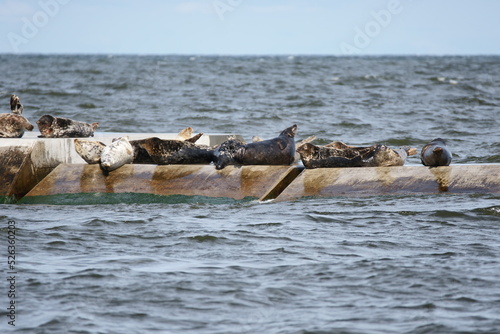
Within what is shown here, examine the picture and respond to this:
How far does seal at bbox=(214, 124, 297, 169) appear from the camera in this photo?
959 cm

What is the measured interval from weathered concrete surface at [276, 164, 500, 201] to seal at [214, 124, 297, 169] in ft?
1.82

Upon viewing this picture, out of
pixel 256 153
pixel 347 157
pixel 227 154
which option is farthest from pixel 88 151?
pixel 347 157

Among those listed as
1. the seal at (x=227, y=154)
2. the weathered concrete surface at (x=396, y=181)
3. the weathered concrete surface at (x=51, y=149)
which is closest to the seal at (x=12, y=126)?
the weathered concrete surface at (x=51, y=149)

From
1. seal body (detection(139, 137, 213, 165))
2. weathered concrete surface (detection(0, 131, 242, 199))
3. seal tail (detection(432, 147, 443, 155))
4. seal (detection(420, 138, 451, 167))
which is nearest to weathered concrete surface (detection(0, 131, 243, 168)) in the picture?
weathered concrete surface (detection(0, 131, 242, 199))

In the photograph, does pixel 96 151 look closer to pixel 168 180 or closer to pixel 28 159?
pixel 28 159

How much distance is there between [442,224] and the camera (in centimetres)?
766

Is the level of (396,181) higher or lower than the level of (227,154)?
lower

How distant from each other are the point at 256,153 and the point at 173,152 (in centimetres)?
112

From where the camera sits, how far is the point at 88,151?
9.86 metres

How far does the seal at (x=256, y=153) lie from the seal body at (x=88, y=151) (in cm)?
155

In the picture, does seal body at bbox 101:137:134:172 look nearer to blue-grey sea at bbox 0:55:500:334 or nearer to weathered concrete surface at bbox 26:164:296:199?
weathered concrete surface at bbox 26:164:296:199

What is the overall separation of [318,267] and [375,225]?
5.61 feet

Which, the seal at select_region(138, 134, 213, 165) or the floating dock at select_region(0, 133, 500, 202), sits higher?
the seal at select_region(138, 134, 213, 165)

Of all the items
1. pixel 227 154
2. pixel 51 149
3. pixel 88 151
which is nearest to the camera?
pixel 227 154
